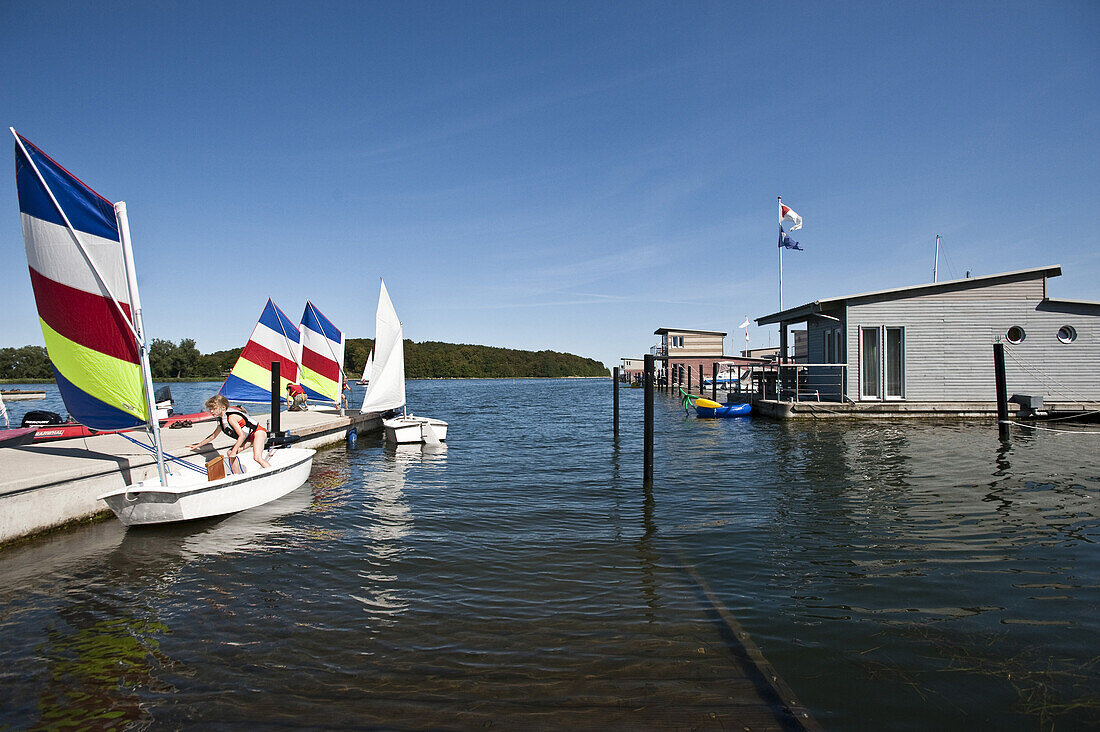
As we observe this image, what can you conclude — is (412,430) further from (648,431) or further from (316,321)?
(648,431)

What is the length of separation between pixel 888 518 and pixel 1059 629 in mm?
4108

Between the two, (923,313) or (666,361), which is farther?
(666,361)

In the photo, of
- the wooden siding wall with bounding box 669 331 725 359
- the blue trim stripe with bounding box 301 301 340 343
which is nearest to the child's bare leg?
the blue trim stripe with bounding box 301 301 340 343

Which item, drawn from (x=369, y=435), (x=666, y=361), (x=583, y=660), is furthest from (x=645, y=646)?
(x=666, y=361)

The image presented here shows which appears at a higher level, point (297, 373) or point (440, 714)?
point (297, 373)

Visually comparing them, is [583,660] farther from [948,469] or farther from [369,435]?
[369,435]

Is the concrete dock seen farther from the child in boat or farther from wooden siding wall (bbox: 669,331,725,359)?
wooden siding wall (bbox: 669,331,725,359)

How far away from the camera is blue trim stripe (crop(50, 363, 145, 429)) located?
8.73 meters

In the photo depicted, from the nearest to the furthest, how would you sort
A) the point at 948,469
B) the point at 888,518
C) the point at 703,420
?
the point at 888,518 → the point at 948,469 → the point at 703,420

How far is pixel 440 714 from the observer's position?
4.35 metres

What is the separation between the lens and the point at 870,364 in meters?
23.1

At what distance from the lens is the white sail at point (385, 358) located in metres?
21.1

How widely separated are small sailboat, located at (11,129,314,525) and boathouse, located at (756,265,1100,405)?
71.0 feet

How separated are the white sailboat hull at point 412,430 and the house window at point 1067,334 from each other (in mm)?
23076
